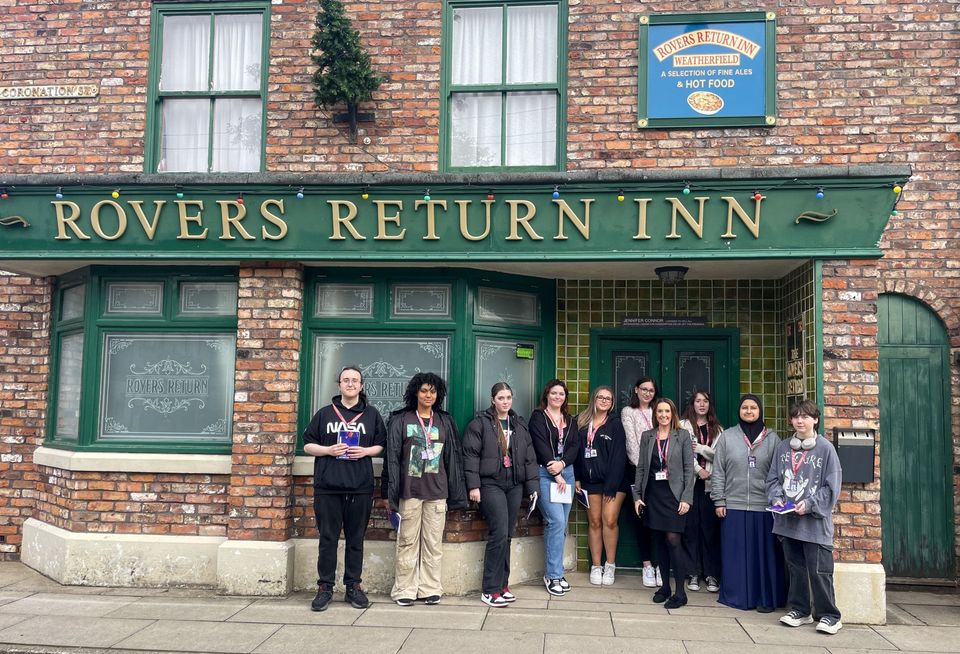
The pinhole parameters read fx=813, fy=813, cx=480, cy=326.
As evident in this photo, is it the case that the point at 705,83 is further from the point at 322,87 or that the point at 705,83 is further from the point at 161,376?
the point at 161,376

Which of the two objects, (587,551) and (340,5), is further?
(587,551)

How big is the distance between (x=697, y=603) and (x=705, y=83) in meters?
4.60

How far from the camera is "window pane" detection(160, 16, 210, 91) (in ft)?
25.9

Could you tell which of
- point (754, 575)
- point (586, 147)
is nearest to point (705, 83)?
point (586, 147)

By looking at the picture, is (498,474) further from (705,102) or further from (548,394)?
(705,102)

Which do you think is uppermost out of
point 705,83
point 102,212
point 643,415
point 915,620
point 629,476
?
point 705,83

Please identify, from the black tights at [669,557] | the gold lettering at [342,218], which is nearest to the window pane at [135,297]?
the gold lettering at [342,218]

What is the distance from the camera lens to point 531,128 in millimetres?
7664

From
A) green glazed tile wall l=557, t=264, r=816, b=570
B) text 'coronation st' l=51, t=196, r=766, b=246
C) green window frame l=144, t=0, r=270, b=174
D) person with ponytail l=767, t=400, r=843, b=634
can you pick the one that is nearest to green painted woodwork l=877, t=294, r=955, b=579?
green glazed tile wall l=557, t=264, r=816, b=570

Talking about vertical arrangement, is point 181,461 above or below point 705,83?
below

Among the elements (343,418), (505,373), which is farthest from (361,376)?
(505,373)

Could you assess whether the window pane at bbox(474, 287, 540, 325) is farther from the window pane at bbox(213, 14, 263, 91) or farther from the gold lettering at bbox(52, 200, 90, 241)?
the gold lettering at bbox(52, 200, 90, 241)

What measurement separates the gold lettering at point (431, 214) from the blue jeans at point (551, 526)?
2.30 meters

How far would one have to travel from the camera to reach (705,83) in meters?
7.39
